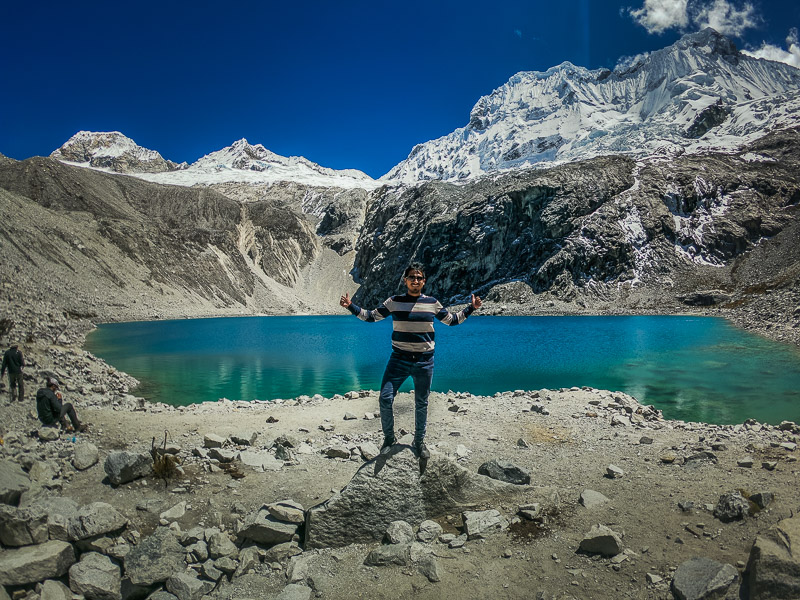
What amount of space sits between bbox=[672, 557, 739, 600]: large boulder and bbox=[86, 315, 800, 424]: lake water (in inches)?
541

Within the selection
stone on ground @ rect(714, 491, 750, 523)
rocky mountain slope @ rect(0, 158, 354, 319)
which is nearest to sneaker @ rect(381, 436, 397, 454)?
stone on ground @ rect(714, 491, 750, 523)

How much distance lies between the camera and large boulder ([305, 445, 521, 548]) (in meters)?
6.57

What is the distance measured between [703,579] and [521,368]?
24964 mm

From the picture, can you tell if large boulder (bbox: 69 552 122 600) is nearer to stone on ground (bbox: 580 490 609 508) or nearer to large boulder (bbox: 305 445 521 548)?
large boulder (bbox: 305 445 521 548)

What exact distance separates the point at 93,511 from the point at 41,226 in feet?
347

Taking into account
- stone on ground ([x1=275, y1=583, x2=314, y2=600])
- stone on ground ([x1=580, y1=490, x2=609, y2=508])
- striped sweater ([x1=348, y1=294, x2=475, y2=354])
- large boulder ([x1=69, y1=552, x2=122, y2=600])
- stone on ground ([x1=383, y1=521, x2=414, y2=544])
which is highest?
striped sweater ([x1=348, y1=294, x2=475, y2=354])

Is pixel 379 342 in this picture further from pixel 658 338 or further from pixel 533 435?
pixel 533 435

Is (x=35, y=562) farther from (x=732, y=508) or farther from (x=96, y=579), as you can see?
(x=732, y=508)

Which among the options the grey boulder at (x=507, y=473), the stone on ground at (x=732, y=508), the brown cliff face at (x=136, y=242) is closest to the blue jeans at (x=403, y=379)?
the grey boulder at (x=507, y=473)

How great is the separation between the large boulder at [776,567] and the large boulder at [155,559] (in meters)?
6.78

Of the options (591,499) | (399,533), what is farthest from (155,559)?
(591,499)

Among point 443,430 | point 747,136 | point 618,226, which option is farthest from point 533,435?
point 747,136

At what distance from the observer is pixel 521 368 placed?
29328 mm

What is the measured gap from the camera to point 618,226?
113m
